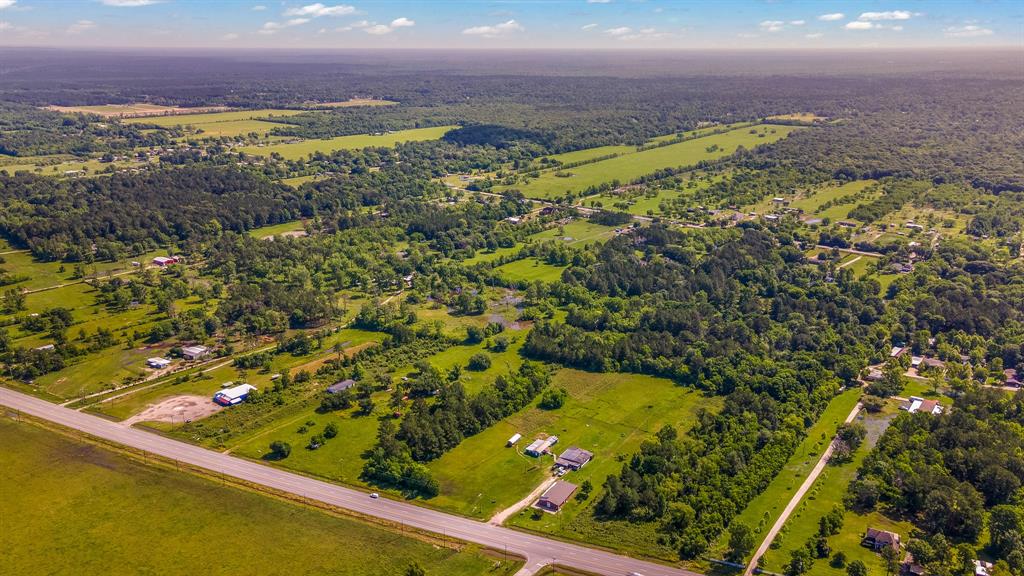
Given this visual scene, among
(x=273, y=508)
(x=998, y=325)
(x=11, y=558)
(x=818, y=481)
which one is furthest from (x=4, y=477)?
(x=998, y=325)

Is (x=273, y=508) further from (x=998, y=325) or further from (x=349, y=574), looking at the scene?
(x=998, y=325)

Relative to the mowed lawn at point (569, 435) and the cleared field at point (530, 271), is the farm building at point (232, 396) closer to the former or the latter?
the mowed lawn at point (569, 435)

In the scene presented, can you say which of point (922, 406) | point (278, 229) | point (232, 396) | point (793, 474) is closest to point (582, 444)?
point (793, 474)

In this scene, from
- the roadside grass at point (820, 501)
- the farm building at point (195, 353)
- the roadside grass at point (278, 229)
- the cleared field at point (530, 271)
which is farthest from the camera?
Result: the roadside grass at point (278, 229)

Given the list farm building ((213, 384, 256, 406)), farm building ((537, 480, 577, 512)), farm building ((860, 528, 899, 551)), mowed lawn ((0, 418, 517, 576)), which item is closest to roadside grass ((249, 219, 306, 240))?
farm building ((213, 384, 256, 406))

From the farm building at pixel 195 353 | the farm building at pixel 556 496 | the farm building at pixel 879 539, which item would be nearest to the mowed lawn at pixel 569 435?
the farm building at pixel 556 496

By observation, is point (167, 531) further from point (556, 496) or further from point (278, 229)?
point (278, 229)
